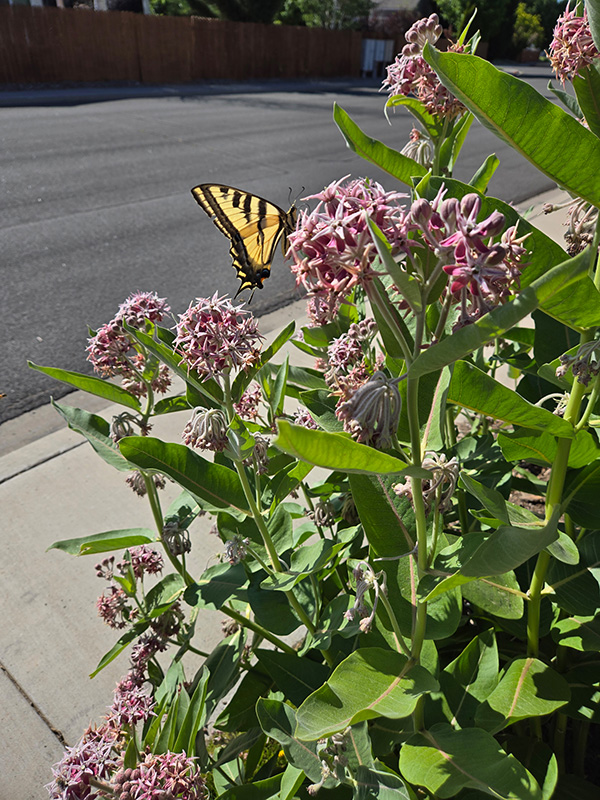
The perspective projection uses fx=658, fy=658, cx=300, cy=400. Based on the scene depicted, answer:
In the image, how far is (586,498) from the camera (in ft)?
5.30

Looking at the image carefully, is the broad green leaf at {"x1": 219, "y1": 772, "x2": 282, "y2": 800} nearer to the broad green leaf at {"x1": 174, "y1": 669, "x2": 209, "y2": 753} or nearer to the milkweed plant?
the milkweed plant

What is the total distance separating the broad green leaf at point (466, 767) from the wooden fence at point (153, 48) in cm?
2888

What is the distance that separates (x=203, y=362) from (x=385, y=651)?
729 mm

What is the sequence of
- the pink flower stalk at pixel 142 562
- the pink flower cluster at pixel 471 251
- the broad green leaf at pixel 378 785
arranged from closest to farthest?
the pink flower cluster at pixel 471 251 → the broad green leaf at pixel 378 785 → the pink flower stalk at pixel 142 562

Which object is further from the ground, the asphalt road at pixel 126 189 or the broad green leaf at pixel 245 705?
the broad green leaf at pixel 245 705

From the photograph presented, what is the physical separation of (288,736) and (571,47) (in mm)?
1778

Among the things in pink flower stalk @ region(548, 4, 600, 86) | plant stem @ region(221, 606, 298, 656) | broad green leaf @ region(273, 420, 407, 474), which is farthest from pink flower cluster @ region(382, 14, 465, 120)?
plant stem @ region(221, 606, 298, 656)

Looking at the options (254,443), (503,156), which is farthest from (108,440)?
(503,156)

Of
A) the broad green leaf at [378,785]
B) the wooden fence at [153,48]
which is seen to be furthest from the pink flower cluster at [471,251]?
the wooden fence at [153,48]

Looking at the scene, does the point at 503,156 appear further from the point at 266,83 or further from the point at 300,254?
the point at 266,83

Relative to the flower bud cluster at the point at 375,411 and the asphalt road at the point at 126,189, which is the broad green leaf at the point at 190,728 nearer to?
the flower bud cluster at the point at 375,411

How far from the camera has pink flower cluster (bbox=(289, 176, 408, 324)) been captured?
1023 millimetres

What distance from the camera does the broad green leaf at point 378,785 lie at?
1.38 meters

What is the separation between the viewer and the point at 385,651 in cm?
140
